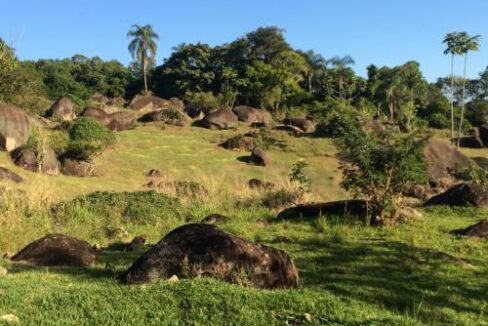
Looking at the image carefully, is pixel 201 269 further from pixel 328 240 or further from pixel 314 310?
pixel 328 240

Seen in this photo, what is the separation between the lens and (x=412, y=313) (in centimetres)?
519

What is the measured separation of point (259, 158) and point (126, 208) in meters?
14.4

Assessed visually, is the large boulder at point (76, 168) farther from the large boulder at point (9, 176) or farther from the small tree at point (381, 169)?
the small tree at point (381, 169)

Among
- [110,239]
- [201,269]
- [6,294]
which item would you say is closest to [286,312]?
[201,269]

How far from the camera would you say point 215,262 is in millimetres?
5418

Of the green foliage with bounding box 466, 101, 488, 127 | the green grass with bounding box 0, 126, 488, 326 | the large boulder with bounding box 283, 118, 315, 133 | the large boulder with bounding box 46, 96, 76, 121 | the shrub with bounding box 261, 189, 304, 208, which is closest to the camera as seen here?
the green grass with bounding box 0, 126, 488, 326

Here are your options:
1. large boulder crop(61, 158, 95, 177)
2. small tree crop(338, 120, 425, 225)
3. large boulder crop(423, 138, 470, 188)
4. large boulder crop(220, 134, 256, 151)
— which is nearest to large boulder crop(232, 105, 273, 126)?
large boulder crop(220, 134, 256, 151)

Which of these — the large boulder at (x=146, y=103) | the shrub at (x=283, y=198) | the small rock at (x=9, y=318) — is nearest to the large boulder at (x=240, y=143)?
the shrub at (x=283, y=198)

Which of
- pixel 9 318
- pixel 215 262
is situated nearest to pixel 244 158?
pixel 215 262

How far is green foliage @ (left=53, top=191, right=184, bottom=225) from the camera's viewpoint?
11219mm

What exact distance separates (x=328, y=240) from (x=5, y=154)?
15731mm

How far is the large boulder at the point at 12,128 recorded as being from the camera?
2103cm

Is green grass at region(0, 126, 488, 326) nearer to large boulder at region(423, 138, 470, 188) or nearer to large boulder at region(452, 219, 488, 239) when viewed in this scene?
large boulder at region(452, 219, 488, 239)

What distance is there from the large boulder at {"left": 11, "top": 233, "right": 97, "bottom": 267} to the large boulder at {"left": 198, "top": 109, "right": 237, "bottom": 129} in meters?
26.5
